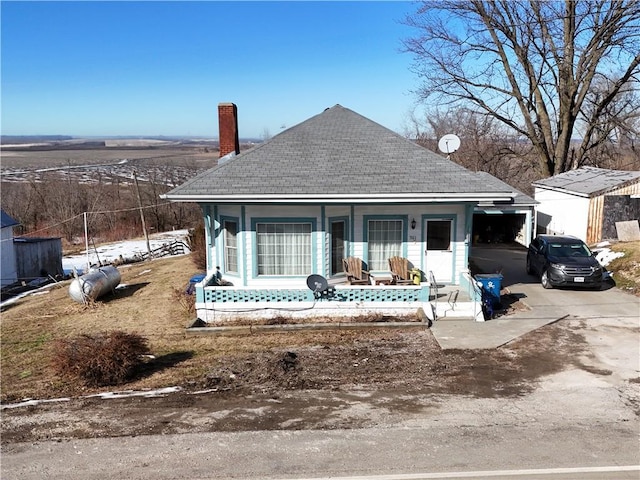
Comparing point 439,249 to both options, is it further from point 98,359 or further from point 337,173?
point 98,359

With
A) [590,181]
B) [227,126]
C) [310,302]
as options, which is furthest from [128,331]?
[590,181]

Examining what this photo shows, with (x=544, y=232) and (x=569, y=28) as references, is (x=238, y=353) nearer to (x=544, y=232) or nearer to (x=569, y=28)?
(x=544, y=232)

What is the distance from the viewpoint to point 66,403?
392 inches

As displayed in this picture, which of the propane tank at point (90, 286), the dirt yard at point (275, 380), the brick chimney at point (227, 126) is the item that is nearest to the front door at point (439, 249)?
the dirt yard at point (275, 380)

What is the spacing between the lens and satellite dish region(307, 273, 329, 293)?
14531 mm

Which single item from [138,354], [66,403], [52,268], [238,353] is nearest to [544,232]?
[238,353]

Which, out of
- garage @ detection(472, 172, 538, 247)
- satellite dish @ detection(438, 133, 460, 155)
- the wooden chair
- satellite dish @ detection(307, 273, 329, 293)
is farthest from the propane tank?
garage @ detection(472, 172, 538, 247)

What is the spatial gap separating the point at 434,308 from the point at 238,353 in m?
5.58

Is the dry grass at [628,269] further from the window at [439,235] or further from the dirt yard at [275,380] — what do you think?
the window at [439,235]

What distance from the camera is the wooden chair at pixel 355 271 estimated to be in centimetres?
1593

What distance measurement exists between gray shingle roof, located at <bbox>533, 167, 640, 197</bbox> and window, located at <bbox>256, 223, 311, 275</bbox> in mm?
15427

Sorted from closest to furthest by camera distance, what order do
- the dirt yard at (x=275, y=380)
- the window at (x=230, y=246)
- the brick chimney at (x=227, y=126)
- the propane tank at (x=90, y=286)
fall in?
the dirt yard at (x=275, y=380) < the window at (x=230, y=246) < the propane tank at (x=90, y=286) < the brick chimney at (x=227, y=126)

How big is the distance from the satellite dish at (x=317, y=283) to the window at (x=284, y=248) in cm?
111

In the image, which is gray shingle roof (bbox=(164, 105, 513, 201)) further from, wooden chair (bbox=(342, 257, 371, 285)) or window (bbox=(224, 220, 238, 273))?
wooden chair (bbox=(342, 257, 371, 285))
